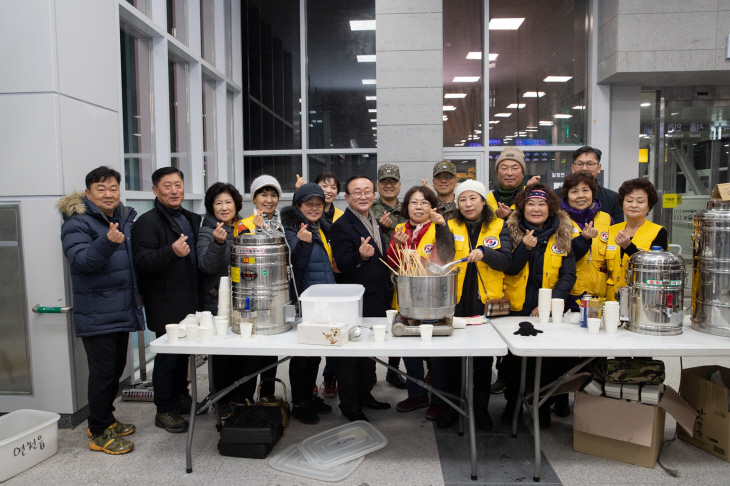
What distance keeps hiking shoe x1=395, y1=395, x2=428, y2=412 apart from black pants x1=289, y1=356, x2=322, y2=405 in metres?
0.63

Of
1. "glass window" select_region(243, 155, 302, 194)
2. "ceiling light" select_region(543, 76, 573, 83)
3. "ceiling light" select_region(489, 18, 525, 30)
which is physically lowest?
"glass window" select_region(243, 155, 302, 194)

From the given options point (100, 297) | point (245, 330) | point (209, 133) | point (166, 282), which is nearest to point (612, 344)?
point (245, 330)

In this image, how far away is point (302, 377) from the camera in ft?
11.0

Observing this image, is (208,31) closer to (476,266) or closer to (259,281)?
(259,281)

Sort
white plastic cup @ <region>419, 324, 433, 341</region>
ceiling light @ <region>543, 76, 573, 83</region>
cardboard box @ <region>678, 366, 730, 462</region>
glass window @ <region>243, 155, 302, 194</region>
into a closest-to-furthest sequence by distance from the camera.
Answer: white plastic cup @ <region>419, 324, 433, 341</region> → cardboard box @ <region>678, 366, 730, 462</region> → ceiling light @ <region>543, 76, 573, 83</region> → glass window @ <region>243, 155, 302, 194</region>

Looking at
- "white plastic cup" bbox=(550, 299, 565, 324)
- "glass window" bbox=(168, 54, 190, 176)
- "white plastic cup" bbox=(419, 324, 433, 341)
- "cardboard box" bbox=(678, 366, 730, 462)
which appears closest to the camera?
"white plastic cup" bbox=(419, 324, 433, 341)

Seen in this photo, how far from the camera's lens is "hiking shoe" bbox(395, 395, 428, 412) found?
3.46 m

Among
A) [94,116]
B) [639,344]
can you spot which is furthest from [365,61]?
[639,344]

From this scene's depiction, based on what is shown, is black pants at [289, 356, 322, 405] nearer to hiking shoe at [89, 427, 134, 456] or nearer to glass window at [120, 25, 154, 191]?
hiking shoe at [89, 427, 134, 456]

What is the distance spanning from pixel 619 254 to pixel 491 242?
863 millimetres

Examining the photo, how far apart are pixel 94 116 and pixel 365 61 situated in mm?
4465

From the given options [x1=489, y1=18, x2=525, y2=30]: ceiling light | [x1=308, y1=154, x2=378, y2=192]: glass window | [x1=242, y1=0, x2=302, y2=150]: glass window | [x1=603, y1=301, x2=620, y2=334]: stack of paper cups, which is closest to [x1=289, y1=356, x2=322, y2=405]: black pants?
[x1=603, y1=301, x2=620, y2=334]: stack of paper cups

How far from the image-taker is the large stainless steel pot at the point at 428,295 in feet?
8.28

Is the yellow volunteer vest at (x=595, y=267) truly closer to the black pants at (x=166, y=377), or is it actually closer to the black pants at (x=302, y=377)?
the black pants at (x=302, y=377)
